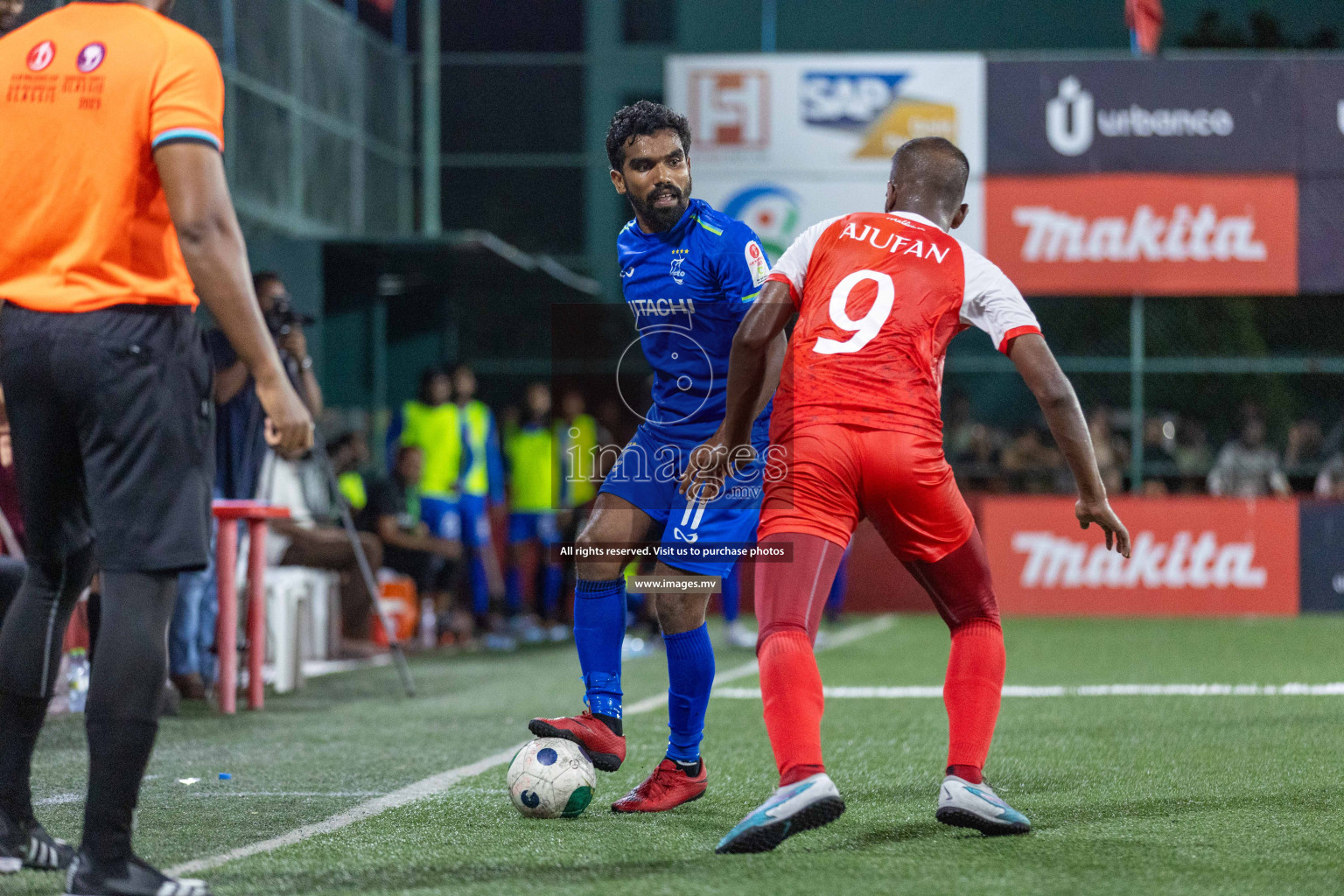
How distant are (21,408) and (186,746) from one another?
10.8 feet

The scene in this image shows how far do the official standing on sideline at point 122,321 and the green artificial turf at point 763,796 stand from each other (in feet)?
1.90

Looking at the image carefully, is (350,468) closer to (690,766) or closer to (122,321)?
(690,766)

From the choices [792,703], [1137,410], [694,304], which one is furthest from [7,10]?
[1137,410]

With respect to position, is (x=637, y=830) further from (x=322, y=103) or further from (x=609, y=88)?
(x=609, y=88)

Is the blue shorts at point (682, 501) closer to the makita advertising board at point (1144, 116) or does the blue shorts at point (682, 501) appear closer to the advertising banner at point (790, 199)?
the advertising banner at point (790, 199)

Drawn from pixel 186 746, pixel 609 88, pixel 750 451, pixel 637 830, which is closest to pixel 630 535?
pixel 750 451

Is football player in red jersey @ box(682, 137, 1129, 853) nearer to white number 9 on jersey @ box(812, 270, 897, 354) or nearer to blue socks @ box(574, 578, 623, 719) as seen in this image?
white number 9 on jersey @ box(812, 270, 897, 354)

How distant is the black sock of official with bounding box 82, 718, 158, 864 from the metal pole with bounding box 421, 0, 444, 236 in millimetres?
15624

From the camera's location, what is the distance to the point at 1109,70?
1639 cm

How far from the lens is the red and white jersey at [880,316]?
4.03 metres

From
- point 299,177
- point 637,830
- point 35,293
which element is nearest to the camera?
point 35,293

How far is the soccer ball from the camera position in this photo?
178 inches

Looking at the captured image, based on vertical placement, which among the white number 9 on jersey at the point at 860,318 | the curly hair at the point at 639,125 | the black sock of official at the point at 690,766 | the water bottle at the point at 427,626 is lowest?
the water bottle at the point at 427,626

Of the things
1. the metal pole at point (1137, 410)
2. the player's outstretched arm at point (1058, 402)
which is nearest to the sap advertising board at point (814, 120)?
the metal pole at point (1137, 410)
